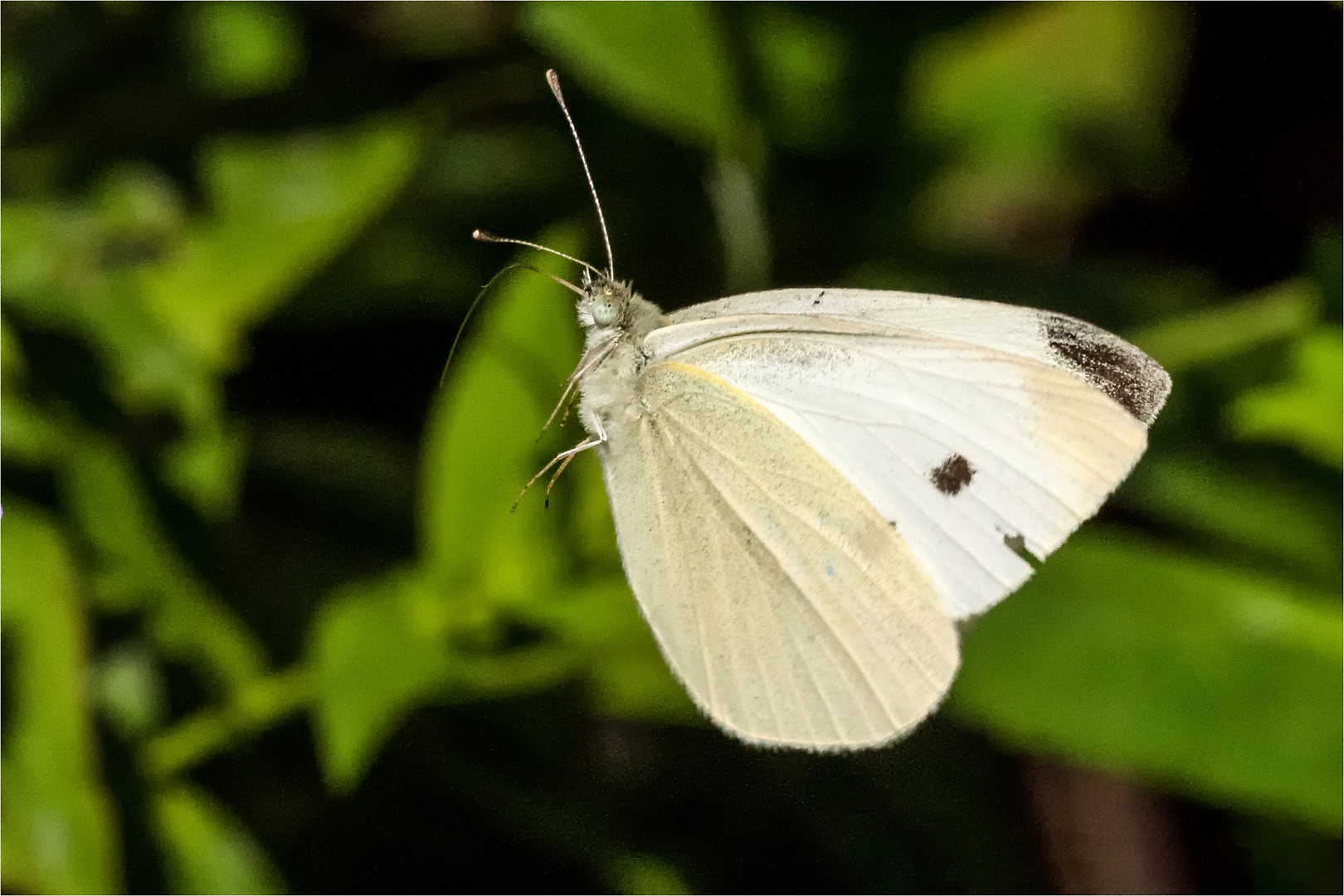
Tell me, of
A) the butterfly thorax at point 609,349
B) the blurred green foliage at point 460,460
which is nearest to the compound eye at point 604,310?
the butterfly thorax at point 609,349

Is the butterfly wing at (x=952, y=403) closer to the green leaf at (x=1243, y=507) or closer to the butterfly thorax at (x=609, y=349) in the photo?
the butterfly thorax at (x=609, y=349)

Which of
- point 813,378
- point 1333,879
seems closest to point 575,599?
point 813,378

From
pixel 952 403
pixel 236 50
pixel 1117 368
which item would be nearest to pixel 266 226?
pixel 236 50

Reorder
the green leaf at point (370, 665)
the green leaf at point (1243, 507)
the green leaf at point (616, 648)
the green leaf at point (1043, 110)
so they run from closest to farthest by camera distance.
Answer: the green leaf at point (370, 665)
the green leaf at point (616, 648)
the green leaf at point (1243, 507)
the green leaf at point (1043, 110)

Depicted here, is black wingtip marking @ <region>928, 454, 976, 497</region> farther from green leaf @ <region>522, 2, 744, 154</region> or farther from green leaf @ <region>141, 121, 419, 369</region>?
green leaf @ <region>141, 121, 419, 369</region>

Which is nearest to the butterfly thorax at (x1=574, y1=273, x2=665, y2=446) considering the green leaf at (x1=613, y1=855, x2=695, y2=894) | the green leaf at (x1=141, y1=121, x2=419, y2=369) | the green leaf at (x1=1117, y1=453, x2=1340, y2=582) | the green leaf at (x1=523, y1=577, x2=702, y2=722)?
the green leaf at (x1=523, y1=577, x2=702, y2=722)

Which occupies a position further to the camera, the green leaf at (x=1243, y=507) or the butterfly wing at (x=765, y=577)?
the green leaf at (x=1243, y=507)
